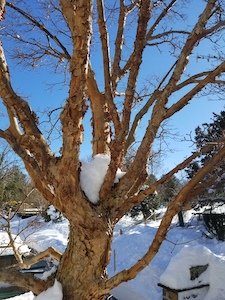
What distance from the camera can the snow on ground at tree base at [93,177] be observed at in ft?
7.23

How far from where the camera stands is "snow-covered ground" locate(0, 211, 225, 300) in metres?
5.49

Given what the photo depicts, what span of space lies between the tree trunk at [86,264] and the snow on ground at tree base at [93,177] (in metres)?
0.25

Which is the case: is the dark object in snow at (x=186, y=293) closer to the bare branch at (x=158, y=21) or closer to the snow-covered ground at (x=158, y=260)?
the snow-covered ground at (x=158, y=260)

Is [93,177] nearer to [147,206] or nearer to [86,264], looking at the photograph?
[86,264]

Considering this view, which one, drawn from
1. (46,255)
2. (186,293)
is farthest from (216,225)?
(46,255)

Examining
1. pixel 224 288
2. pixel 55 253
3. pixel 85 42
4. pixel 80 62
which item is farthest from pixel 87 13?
pixel 224 288

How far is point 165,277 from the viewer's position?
5.59 metres

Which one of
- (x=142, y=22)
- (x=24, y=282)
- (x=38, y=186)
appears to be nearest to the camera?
(x=24, y=282)

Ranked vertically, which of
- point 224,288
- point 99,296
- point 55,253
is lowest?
point 224,288

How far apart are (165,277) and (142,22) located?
16.0 feet

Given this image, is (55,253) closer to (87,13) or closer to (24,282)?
(24,282)

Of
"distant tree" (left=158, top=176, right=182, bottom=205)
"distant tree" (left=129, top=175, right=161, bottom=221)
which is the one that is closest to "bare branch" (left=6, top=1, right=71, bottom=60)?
"distant tree" (left=158, top=176, right=182, bottom=205)

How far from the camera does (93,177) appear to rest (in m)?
2.29

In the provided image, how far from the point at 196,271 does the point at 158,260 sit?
3975 millimetres
